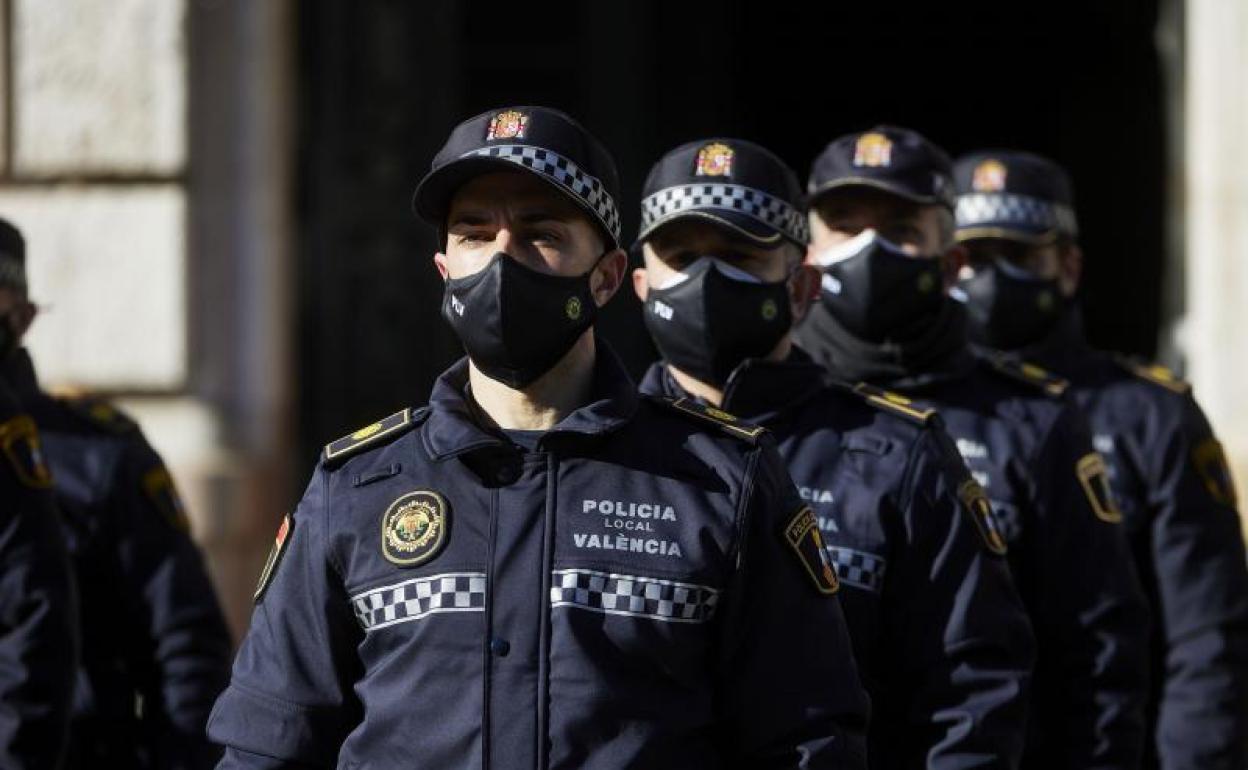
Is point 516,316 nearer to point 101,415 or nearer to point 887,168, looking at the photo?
point 887,168

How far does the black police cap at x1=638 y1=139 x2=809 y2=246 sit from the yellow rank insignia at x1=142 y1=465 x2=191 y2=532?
1.42 metres

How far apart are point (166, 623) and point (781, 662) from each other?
84.9 inches

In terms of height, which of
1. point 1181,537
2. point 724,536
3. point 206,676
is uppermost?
point 724,536

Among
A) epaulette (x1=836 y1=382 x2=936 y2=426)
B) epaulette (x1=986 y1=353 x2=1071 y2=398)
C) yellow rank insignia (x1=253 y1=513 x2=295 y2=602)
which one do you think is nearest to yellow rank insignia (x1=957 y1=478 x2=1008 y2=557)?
epaulette (x1=836 y1=382 x2=936 y2=426)

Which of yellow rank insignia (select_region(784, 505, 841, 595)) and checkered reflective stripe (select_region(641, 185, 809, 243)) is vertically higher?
checkered reflective stripe (select_region(641, 185, 809, 243))

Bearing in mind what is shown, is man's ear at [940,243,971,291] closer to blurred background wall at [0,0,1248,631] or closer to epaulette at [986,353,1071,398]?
epaulette at [986,353,1071,398]

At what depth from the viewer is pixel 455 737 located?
3047 millimetres

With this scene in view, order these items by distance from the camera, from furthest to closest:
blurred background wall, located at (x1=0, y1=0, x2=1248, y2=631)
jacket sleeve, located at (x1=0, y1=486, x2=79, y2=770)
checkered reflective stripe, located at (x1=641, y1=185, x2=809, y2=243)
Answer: blurred background wall, located at (x1=0, y1=0, x2=1248, y2=631), jacket sleeve, located at (x1=0, y1=486, x2=79, y2=770), checkered reflective stripe, located at (x1=641, y1=185, x2=809, y2=243)

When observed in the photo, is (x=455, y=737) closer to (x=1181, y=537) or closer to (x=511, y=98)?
(x=1181, y=537)

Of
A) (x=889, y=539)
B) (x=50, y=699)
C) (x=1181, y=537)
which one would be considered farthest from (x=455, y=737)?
(x=1181, y=537)

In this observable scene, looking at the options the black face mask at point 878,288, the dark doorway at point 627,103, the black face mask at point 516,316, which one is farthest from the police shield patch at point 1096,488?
the dark doorway at point 627,103

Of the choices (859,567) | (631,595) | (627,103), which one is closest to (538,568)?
(631,595)

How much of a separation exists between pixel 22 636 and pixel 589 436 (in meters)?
1.56

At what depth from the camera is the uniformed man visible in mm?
3057
